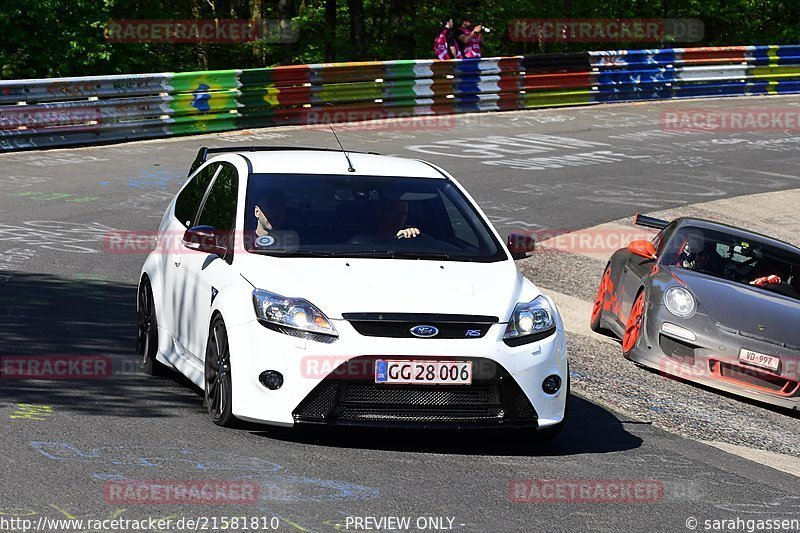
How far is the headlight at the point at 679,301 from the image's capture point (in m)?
10.4

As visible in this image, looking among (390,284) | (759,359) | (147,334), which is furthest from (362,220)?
(759,359)

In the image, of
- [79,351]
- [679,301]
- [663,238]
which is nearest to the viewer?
[79,351]

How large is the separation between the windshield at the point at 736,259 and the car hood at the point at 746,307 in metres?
0.36

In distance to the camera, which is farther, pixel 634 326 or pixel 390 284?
pixel 634 326

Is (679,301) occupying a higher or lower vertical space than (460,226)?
lower

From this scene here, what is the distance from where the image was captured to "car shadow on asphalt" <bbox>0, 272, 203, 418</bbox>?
7699 millimetres

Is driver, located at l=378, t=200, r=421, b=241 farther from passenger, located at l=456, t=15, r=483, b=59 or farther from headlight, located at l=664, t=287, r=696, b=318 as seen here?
passenger, located at l=456, t=15, r=483, b=59

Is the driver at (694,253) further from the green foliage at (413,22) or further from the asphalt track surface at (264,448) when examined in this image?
A: the green foliage at (413,22)

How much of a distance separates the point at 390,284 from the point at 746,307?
4222mm

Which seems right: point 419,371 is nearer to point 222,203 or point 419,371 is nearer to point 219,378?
point 219,378

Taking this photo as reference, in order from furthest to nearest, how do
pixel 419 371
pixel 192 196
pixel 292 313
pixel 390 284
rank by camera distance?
pixel 192 196 → pixel 390 284 → pixel 292 313 → pixel 419 371

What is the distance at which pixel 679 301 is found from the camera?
10.5 m

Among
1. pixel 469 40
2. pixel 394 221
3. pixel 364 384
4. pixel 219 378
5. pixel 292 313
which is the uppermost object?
pixel 394 221

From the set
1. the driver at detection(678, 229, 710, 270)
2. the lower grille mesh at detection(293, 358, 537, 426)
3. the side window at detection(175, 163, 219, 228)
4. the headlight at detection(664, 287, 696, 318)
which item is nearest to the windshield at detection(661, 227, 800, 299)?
the driver at detection(678, 229, 710, 270)
